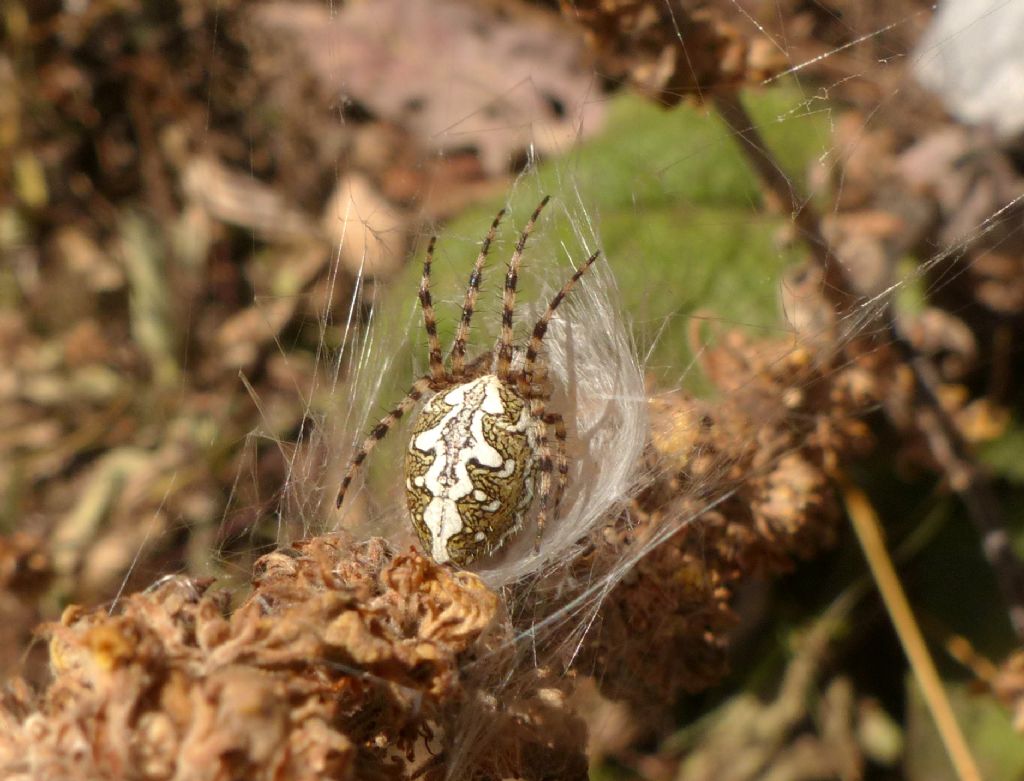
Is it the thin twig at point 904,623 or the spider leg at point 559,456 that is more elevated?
the spider leg at point 559,456

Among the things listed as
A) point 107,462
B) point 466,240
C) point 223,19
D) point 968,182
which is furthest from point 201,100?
point 968,182

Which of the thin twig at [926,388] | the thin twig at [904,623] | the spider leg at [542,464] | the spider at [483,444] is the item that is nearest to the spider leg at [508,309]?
the spider at [483,444]

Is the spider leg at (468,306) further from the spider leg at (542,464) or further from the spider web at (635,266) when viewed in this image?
the spider leg at (542,464)

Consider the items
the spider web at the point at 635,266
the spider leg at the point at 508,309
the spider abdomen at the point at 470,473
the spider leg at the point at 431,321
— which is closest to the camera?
the spider abdomen at the point at 470,473

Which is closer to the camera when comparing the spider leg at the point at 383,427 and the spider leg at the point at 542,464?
the spider leg at the point at 542,464

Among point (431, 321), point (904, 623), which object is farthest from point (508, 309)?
point (904, 623)

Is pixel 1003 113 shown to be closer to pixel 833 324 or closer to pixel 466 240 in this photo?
pixel 833 324
